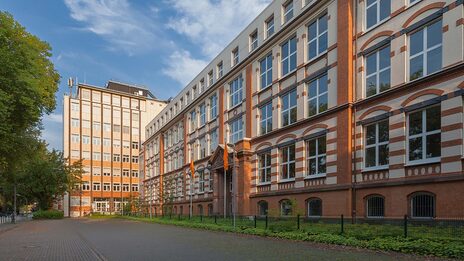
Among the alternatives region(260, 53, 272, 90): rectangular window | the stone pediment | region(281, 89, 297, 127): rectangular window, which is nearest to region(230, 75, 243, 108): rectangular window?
region(260, 53, 272, 90): rectangular window

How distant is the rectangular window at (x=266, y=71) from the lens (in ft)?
105

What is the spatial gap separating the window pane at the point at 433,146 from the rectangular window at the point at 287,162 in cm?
1087

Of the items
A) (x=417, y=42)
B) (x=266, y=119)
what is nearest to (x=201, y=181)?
(x=266, y=119)

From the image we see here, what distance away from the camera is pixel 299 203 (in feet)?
85.9

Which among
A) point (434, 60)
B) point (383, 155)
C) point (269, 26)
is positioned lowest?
point (383, 155)

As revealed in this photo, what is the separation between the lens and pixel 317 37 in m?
26.1

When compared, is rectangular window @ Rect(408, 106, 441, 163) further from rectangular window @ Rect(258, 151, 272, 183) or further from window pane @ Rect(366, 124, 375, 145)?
rectangular window @ Rect(258, 151, 272, 183)

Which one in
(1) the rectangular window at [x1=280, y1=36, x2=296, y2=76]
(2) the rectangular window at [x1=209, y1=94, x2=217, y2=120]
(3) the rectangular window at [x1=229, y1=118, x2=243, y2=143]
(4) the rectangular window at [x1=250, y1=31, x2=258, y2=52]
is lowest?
(3) the rectangular window at [x1=229, y1=118, x2=243, y2=143]

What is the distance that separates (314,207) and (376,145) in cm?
616

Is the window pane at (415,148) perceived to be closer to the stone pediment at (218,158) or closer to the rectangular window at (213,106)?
the stone pediment at (218,158)

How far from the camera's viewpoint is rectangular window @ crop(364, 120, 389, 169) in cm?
2039

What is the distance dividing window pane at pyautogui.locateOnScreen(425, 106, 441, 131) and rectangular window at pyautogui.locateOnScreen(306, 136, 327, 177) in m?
7.26

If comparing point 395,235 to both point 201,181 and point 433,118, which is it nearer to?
point 433,118

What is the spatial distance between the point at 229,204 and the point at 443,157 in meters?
24.0
